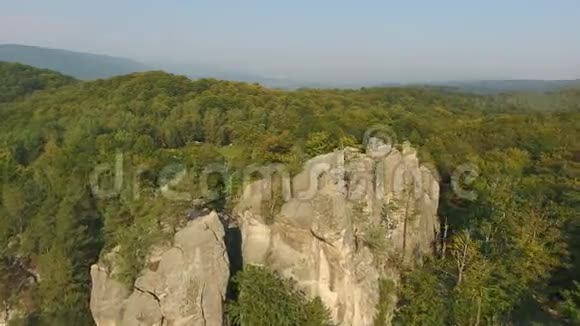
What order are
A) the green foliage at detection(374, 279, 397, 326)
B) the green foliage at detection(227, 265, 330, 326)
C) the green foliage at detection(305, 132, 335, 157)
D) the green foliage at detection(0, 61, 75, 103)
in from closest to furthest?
the green foliage at detection(227, 265, 330, 326) < the green foliage at detection(374, 279, 397, 326) < the green foliage at detection(305, 132, 335, 157) < the green foliage at detection(0, 61, 75, 103)

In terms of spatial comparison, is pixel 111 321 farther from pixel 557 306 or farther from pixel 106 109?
pixel 106 109

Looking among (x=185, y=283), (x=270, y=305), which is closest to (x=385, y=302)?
(x=270, y=305)

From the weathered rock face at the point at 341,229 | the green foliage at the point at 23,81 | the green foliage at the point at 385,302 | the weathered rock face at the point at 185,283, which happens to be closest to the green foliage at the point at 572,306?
the weathered rock face at the point at 341,229

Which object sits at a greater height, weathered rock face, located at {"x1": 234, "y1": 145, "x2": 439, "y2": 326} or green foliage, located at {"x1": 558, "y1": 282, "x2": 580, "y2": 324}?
weathered rock face, located at {"x1": 234, "y1": 145, "x2": 439, "y2": 326}

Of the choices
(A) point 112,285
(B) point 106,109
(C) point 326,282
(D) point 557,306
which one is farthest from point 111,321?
(B) point 106,109

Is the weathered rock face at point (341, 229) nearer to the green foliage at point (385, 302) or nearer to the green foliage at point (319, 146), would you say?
the green foliage at point (385, 302)

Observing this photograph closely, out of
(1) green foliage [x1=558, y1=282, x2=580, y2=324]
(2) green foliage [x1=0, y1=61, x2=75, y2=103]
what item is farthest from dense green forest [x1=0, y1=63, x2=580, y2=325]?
(2) green foliage [x1=0, y1=61, x2=75, y2=103]

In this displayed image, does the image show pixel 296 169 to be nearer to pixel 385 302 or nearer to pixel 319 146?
pixel 385 302

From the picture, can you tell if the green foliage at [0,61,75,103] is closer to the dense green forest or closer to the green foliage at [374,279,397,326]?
the dense green forest
